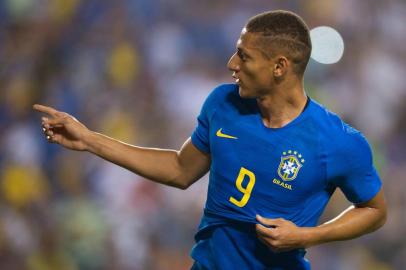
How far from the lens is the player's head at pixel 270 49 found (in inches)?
103

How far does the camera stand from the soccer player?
2.63m

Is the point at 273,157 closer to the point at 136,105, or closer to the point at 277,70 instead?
the point at 277,70

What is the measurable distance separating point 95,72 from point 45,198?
87cm

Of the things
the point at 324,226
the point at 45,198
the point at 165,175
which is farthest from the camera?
the point at 45,198

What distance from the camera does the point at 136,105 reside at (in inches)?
197

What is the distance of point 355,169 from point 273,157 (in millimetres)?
279

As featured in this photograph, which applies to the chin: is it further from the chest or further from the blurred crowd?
the blurred crowd

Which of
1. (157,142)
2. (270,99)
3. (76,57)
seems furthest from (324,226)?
(76,57)

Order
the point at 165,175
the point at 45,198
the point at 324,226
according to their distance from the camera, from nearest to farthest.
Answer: the point at 324,226
the point at 165,175
the point at 45,198

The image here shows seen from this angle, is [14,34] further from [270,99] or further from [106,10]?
[270,99]

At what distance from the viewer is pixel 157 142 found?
5.00 meters

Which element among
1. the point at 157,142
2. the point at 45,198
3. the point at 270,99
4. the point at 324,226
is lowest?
the point at 45,198

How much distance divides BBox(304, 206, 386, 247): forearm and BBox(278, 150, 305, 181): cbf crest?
200 mm

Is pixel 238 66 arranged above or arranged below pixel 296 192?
above
